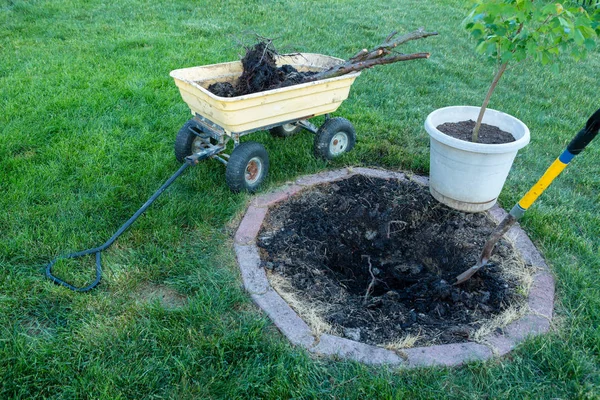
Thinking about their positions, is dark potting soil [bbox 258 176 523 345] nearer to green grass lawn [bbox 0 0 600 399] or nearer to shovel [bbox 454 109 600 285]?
shovel [bbox 454 109 600 285]

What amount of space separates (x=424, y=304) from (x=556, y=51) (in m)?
1.71

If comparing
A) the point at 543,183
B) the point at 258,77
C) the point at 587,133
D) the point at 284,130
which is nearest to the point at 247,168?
the point at 258,77

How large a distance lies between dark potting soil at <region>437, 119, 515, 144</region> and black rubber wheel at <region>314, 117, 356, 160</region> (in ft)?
2.61

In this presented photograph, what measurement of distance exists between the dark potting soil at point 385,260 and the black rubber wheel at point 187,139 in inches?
37.4

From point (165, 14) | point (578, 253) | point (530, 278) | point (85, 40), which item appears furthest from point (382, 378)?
point (165, 14)

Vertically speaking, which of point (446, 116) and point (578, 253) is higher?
point (446, 116)

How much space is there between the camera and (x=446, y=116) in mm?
3707

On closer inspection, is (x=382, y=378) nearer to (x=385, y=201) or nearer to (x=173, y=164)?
(x=385, y=201)

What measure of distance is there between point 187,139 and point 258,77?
→ 741 mm

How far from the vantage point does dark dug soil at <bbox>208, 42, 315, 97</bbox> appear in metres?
3.59

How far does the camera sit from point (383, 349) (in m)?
2.39

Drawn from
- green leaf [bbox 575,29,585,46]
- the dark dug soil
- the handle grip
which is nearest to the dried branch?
the dark dug soil

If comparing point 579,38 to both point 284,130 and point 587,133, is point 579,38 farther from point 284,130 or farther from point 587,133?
point 284,130

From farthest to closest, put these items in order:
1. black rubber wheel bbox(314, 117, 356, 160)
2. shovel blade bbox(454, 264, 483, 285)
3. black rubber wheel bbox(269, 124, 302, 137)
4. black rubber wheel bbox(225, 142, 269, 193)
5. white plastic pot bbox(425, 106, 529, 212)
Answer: black rubber wheel bbox(269, 124, 302, 137)
black rubber wheel bbox(314, 117, 356, 160)
black rubber wheel bbox(225, 142, 269, 193)
white plastic pot bbox(425, 106, 529, 212)
shovel blade bbox(454, 264, 483, 285)
